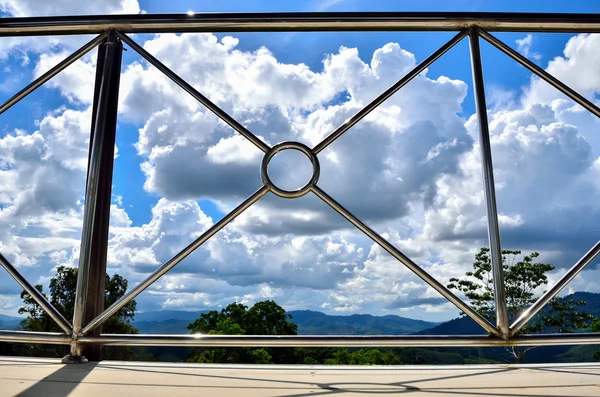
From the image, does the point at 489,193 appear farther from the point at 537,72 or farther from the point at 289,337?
the point at 289,337

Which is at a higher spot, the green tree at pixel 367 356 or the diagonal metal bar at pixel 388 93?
the diagonal metal bar at pixel 388 93

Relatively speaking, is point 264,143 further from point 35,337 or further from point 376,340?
point 35,337

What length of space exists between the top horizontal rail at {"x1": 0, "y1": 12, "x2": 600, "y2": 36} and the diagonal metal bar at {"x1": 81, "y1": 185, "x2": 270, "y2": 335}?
0.41 meters

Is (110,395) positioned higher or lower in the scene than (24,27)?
lower

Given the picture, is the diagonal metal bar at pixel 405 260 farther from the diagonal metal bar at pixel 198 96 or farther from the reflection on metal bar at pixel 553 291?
the diagonal metal bar at pixel 198 96

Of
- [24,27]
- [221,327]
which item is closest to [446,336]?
[24,27]

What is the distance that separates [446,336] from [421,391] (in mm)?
216

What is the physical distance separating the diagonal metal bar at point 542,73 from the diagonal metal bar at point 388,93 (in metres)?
0.07

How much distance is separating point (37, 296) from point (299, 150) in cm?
68

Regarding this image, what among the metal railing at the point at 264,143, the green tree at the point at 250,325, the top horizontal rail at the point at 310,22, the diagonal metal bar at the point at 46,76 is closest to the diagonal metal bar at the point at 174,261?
the metal railing at the point at 264,143

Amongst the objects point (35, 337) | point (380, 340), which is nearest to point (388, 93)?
point (380, 340)

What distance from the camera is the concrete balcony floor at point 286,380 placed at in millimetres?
698

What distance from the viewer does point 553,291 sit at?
3.05 feet

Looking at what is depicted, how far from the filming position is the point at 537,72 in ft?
3.45
